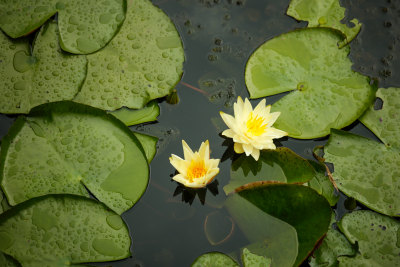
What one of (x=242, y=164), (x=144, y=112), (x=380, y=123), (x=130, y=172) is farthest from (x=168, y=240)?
(x=380, y=123)

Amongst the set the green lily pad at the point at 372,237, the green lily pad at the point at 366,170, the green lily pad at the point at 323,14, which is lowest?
the green lily pad at the point at 372,237

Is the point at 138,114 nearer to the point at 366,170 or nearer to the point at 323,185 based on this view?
the point at 323,185

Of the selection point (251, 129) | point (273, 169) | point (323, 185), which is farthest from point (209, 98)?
point (323, 185)

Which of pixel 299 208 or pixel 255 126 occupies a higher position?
pixel 255 126

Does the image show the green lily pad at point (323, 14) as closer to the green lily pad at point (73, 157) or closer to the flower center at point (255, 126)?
the flower center at point (255, 126)

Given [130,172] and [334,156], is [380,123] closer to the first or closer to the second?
[334,156]

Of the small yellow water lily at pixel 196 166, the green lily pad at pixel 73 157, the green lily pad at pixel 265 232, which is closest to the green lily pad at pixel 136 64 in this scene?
the green lily pad at pixel 73 157
